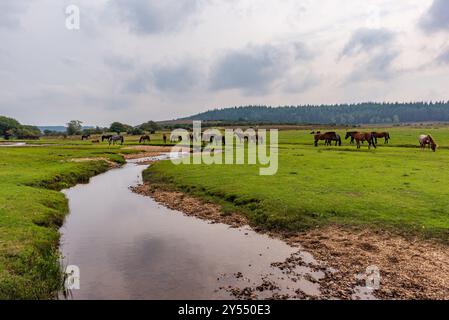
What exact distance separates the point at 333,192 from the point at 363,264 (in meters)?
8.95

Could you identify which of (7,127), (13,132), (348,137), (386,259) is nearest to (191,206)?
(386,259)

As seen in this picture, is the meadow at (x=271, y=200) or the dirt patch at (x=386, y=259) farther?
the meadow at (x=271, y=200)

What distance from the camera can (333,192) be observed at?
808 inches

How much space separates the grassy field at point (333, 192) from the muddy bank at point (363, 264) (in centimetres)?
113

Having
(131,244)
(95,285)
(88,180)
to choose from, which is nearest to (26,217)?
(131,244)

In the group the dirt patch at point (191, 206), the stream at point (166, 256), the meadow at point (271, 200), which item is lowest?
the stream at point (166, 256)

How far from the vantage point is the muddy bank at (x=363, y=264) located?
1005 cm

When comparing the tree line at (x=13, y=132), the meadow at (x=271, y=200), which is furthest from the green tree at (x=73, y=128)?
the meadow at (x=271, y=200)

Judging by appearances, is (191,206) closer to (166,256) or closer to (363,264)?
(166,256)

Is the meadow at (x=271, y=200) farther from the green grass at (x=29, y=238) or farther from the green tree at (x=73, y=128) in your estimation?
the green tree at (x=73, y=128)
